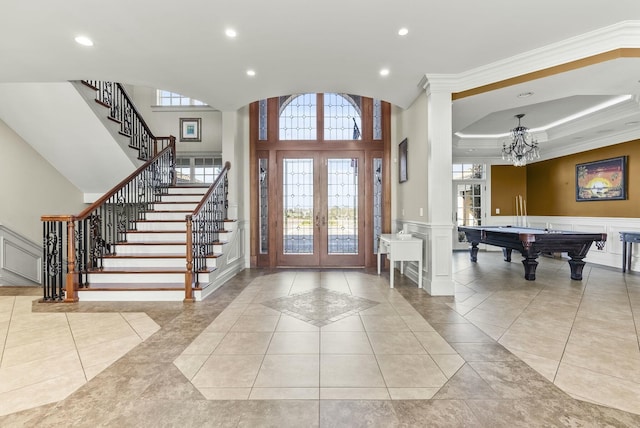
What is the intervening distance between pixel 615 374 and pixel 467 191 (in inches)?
281

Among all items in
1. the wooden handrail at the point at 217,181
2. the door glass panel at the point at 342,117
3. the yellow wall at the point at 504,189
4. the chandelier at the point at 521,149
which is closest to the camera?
the wooden handrail at the point at 217,181

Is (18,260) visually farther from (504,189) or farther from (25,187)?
(504,189)

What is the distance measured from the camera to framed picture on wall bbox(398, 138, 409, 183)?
540cm

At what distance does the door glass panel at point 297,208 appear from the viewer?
20.8 feet

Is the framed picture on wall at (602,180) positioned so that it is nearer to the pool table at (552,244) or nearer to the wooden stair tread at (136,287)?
the pool table at (552,244)

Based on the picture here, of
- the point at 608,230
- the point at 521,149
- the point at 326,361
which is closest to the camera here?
the point at 326,361

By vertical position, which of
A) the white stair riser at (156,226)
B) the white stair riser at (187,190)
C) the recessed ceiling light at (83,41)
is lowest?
the white stair riser at (156,226)

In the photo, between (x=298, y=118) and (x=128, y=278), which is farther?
(x=298, y=118)

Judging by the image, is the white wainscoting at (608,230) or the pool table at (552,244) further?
the white wainscoting at (608,230)

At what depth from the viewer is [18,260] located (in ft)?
17.1

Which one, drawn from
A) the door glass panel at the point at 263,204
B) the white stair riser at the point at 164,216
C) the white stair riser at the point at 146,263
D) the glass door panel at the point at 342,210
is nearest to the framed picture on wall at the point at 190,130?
the door glass panel at the point at 263,204

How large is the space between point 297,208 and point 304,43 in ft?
11.6

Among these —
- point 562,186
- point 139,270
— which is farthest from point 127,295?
point 562,186

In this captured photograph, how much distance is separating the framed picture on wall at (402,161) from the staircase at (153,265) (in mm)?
3264
